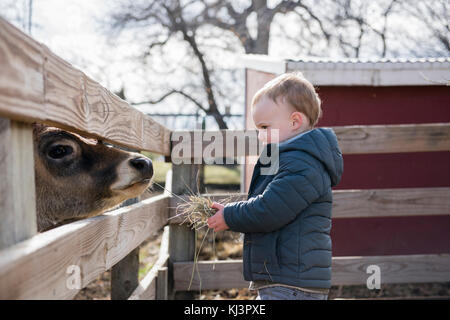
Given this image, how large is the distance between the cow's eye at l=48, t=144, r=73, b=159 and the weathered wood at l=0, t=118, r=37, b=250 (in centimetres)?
136

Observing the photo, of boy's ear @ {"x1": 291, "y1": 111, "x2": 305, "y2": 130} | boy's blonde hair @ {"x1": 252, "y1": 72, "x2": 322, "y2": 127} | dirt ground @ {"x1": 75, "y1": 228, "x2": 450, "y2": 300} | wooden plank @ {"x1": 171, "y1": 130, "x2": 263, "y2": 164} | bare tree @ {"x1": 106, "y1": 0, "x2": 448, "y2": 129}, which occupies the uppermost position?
bare tree @ {"x1": 106, "y1": 0, "x2": 448, "y2": 129}

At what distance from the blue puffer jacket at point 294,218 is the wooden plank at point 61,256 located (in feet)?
1.97

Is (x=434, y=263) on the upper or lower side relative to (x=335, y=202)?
lower

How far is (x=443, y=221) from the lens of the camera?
246 inches

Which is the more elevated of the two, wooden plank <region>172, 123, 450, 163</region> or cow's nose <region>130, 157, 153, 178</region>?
wooden plank <region>172, 123, 450, 163</region>

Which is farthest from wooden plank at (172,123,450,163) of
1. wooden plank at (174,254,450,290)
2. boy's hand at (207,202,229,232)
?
boy's hand at (207,202,229,232)

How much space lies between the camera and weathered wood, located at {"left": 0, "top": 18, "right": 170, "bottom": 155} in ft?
3.80

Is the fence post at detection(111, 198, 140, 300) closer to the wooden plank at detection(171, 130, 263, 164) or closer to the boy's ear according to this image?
the wooden plank at detection(171, 130, 263, 164)

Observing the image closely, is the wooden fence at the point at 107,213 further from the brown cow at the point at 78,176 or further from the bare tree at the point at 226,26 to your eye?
the bare tree at the point at 226,26

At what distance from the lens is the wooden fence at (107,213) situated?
123cm

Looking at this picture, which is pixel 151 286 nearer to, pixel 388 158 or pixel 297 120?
pixel 297 120
